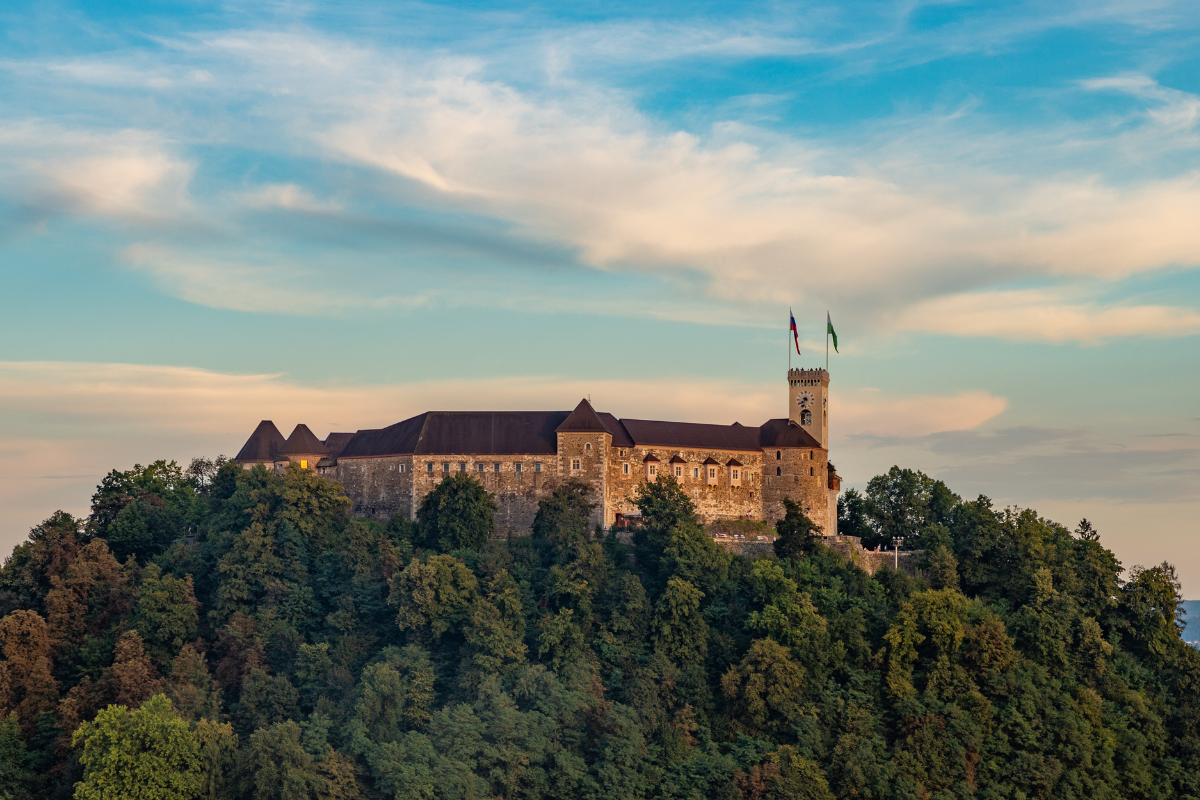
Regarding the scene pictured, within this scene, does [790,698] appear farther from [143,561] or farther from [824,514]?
[143,561]

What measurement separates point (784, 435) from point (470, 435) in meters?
19.6

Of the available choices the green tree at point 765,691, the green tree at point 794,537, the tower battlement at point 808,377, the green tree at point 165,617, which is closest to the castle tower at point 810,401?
the tower battlement at point 808,377

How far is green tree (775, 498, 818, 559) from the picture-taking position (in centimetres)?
7231

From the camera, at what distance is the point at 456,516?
2830 inches

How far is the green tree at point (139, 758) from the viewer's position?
55.8 m

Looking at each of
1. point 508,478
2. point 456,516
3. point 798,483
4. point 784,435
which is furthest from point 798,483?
point 456,516

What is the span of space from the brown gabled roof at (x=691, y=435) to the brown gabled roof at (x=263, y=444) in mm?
22437

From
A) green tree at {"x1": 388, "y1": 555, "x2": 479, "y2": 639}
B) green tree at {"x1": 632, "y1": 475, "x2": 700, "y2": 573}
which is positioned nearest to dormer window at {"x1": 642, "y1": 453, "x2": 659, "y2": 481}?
green tree at {"x1": 632, "y1": 475, "x2": 700, "y2": 573}

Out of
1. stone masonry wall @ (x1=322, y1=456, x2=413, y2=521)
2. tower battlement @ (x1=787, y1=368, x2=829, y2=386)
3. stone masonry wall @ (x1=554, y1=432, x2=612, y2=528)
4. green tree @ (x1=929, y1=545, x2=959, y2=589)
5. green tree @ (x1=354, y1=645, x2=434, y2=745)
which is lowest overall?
green tree @ (x1=354, y1=645, x2=434, y2=745)

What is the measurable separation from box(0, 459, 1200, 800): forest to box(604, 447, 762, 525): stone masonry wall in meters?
2.63

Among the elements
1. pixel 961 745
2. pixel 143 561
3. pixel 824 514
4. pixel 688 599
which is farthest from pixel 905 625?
pixel 143 561

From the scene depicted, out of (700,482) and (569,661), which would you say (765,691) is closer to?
(569,661)

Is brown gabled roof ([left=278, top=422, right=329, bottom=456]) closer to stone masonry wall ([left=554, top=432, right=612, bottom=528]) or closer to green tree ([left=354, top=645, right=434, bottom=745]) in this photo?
stone masonry wall ([left=554, top=432, right=612, bottom=528])

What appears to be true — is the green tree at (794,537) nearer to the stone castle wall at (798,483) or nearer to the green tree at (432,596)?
the stone castle wall at (798,483)
